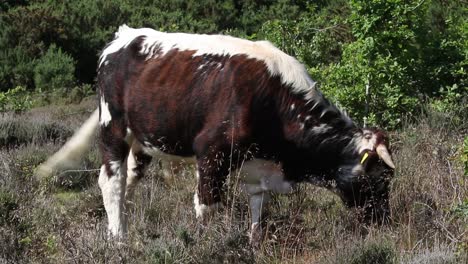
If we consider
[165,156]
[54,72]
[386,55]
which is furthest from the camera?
[54,72]

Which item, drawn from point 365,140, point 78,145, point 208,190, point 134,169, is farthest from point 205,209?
point 78,145

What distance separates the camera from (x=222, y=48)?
6.98 metres

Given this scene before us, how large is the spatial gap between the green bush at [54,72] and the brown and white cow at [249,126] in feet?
64.6

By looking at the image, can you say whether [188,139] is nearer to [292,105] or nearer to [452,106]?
[292,105]

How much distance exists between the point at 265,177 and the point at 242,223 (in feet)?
1.41

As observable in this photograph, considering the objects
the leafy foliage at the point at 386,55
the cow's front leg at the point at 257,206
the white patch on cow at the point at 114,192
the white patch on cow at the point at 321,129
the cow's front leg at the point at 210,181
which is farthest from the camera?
the leafy foliage at the point at 386,55

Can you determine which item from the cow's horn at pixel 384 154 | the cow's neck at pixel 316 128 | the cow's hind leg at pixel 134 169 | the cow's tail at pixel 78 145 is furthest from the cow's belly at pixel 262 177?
the cow's tail at pixel 78 145

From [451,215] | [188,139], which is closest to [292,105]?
[188,139]

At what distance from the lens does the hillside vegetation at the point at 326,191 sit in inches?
232

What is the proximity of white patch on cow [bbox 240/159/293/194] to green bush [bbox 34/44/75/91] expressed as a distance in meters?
20.2

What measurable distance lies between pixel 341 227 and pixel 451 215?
82cm

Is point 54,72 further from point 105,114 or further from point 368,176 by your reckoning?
point 368,176

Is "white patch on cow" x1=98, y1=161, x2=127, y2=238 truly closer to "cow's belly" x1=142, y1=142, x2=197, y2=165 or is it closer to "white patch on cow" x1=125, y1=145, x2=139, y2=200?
"white patch on cow" x1=125, y1=145, x2=139, y2=200

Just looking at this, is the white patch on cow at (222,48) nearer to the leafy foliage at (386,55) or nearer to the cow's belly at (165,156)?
the cow's belly at (165,156)
